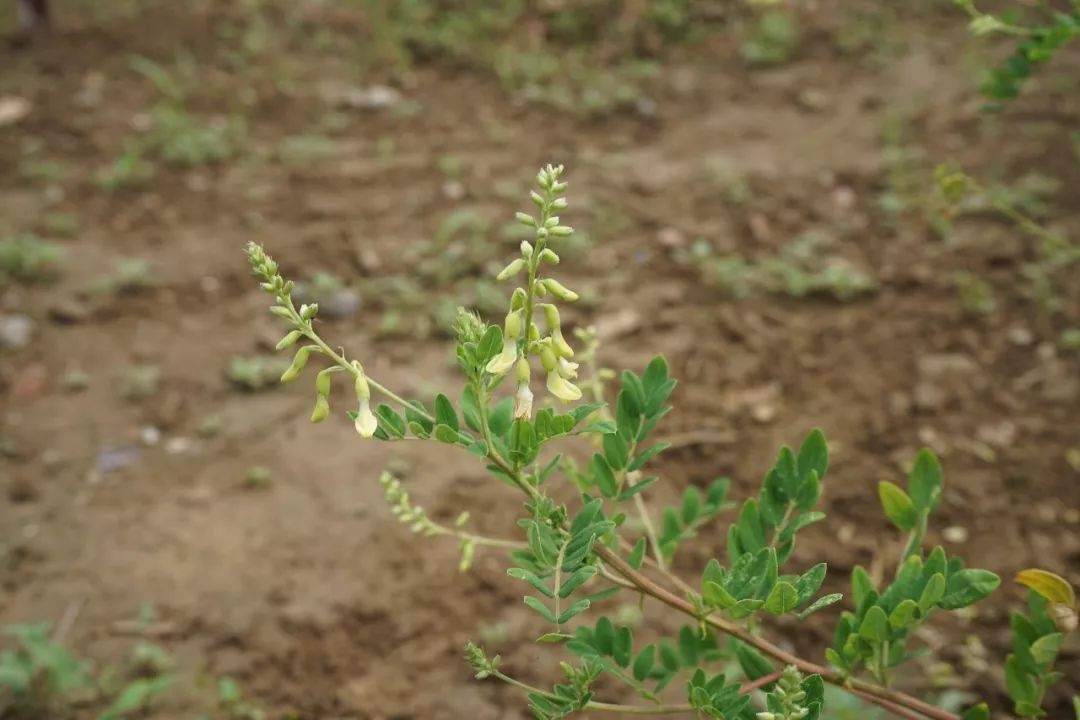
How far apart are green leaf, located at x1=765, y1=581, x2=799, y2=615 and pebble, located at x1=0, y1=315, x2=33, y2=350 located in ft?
9.34

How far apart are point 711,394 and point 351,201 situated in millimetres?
1755

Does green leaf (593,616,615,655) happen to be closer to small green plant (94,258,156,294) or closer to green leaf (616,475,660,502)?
green leaf (616,475,660,502)

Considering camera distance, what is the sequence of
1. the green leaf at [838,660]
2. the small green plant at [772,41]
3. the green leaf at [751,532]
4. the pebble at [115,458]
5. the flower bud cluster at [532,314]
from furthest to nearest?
the small green plant at [772,41] < the pebble at [115,458] < the green leaf at [751,532] < the green leaf at [838,660] < the flower bud cluster at [532,314]

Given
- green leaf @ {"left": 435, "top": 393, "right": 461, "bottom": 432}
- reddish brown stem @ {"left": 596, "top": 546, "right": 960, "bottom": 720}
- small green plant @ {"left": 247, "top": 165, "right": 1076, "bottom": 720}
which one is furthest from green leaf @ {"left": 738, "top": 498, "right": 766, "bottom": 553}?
green leaf @ {"left": 435, "top": 393, "right": 461, "bottom": 432}

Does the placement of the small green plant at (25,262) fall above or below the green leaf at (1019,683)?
below

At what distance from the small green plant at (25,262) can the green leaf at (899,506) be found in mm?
3045

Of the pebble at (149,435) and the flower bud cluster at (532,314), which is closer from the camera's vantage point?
the flower bud cluster at (532,314)

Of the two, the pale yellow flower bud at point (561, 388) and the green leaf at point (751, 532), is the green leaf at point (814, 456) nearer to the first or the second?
the green leaf at point (751, 532)

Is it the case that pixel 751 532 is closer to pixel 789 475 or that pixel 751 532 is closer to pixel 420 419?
pixel 789 475

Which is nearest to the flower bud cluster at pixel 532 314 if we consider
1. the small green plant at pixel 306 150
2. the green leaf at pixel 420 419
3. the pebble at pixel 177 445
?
the green leaf at pixel 420 419

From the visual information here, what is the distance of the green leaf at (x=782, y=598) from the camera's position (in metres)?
1.05

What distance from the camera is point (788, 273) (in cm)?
317

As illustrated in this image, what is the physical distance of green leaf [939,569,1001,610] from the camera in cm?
119

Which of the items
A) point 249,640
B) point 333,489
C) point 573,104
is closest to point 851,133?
point 573,104
